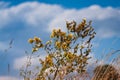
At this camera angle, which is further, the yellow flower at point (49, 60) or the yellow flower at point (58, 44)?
the yellow flower at point (58, 44)

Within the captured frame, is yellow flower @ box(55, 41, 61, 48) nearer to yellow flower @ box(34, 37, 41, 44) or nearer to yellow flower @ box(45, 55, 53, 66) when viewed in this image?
yellow flower @ box(45, 55, 53, 66)

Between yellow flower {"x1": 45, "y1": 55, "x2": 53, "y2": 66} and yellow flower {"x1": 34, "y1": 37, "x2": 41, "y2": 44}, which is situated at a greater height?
yellow flower {"x1": 34, "y1": 37, "x2": 41, "y2": 44}

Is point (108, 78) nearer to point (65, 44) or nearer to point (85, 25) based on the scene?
point (65, 44)

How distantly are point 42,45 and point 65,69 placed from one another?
3.29 meters

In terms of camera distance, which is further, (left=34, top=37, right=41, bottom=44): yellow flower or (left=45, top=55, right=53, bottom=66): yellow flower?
(left=34, top=37, right=41, bottom=44): yellow flower

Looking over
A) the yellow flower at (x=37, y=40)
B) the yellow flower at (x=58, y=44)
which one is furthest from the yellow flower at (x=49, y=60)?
the yellow flower at (x=37, y=40)

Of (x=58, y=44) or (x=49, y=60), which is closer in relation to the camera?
(x=49, y=60)

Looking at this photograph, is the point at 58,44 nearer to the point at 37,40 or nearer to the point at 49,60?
the point at 49,60

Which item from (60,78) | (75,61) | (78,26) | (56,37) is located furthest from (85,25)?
(60,78)

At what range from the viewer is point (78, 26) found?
10.0 m

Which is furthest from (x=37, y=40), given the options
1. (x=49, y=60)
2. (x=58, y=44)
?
(x=49, y=60)

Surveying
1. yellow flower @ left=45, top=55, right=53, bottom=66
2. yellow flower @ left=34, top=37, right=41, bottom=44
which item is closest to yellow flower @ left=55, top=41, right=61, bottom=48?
yellow flower @ left=45, top=55, right=53, bottom=66

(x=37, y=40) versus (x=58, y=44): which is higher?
(x=37, y=40)

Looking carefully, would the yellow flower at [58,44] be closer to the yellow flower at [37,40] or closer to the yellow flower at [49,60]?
the yellow flower at [49,60]
